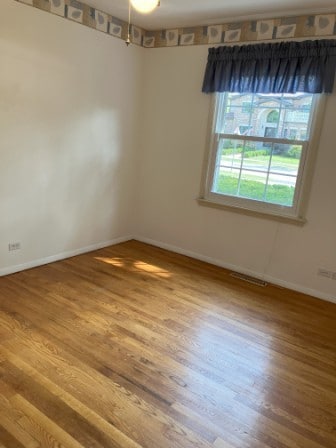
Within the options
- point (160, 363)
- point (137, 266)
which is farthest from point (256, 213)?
point (160, 363)

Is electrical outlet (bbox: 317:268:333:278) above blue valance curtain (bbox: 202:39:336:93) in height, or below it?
below

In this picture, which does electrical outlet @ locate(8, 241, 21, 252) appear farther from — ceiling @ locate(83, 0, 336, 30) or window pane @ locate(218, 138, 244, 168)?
ceiling @ locate(83, 0, 336, 30)

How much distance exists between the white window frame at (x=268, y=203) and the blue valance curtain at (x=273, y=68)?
6.5 inches

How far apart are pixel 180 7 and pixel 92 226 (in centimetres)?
250

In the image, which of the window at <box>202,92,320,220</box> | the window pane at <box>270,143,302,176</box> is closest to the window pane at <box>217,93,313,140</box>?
the window at <box>202,92,320,220</box>

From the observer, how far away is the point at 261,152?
11.8 ft

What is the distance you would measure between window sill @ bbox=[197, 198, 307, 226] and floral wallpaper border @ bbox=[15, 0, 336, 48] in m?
1.69

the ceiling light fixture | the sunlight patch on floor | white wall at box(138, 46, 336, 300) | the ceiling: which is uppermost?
the ceiling

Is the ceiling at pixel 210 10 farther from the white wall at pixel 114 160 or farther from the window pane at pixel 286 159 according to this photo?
the window pane at pixel 286 159

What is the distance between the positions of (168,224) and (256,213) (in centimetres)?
120

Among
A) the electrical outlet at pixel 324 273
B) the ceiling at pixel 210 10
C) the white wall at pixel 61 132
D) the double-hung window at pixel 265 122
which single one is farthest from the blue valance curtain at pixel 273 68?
the electrical outlet at pixel 324 273

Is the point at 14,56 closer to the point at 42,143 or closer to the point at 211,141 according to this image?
the point at 42,143

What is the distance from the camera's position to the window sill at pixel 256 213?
3.45 m

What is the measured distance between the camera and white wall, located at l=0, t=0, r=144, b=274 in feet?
10.1
